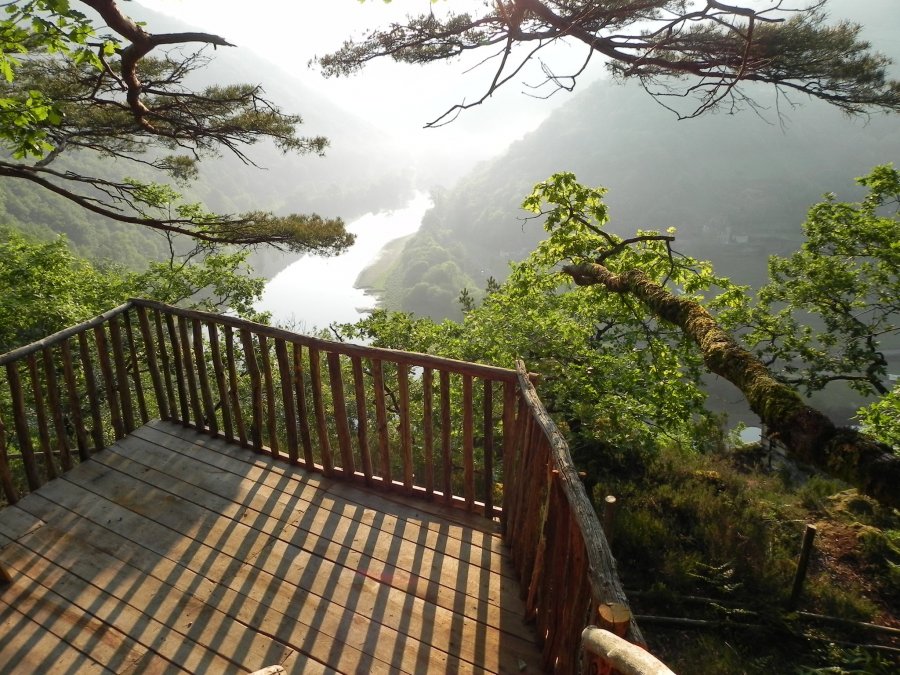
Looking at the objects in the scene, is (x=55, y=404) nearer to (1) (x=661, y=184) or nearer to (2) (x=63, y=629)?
(2) (x=63, y=629)

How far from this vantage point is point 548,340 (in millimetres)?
8609

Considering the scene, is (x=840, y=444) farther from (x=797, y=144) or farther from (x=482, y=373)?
(x=797, y=144)

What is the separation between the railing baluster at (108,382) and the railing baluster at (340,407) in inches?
74.3

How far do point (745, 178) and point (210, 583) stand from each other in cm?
12355

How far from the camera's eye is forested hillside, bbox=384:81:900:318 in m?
84.1

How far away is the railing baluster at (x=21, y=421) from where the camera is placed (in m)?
3.33

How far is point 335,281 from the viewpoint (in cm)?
10406

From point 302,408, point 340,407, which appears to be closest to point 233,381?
point 302,408

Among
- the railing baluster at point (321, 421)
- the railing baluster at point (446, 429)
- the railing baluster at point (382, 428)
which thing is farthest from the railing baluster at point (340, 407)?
the railing baluster at point (446, 429)

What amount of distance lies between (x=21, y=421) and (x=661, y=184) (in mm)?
114112

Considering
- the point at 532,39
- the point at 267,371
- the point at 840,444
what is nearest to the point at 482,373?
the point at 267,371

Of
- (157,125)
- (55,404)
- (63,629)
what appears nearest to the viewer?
(63,629)

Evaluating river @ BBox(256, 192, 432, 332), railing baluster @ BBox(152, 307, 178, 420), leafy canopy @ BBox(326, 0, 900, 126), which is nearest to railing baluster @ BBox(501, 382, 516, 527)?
railing baluster @ BBox(152, 307, 178, 420)

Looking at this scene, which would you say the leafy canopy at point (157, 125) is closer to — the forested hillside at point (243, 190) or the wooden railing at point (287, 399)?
the wooden railing at point (287, 399)
